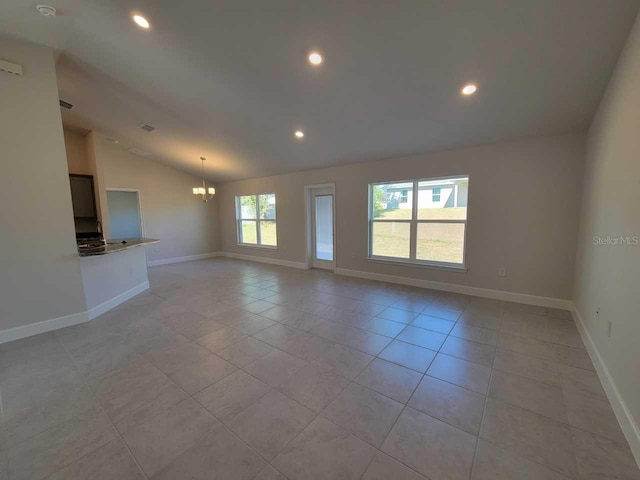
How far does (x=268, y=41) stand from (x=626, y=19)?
2.80 meters

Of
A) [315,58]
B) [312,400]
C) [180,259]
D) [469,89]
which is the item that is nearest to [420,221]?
[469,89]

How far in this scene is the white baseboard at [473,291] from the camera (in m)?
3.60

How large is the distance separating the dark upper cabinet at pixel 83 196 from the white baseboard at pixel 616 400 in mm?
8801

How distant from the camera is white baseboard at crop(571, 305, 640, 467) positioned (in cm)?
148

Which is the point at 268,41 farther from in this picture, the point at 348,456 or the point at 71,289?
the point at 71,289

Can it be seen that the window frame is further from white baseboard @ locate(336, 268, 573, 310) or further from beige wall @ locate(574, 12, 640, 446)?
beige wall @ locate(574, 12, 640, 446)

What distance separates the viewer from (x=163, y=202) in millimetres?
7258

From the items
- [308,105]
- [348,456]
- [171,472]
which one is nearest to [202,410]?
[171,472]

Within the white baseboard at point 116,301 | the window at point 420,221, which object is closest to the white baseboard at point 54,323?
the white baseboard at point 116,301

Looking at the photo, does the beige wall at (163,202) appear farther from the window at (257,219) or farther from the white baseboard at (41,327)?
the white baseboard at (41,327)

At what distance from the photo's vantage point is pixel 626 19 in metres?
1.85

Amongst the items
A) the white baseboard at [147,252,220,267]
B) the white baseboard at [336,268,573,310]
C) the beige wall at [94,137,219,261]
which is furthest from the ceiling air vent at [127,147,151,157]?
the white baseboard at [336,268,573,310]

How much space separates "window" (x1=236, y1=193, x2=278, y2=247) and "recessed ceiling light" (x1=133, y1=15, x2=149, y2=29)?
14.8 feet

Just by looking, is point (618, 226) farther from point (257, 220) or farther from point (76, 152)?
point (76, 152)
